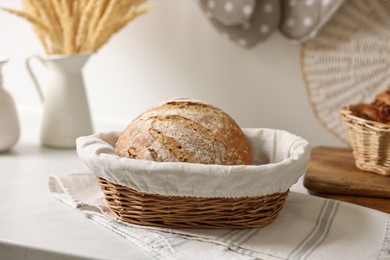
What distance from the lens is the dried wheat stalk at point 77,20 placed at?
1.29 meters

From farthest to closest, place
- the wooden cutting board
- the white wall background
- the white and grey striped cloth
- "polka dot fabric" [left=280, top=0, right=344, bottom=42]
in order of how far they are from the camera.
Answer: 1. the white wall background
2. "polka dot fabric" [left=280, top=0, right=344, bottom=42]
3. the wooden cutting board
4. the white and grey striped cloth

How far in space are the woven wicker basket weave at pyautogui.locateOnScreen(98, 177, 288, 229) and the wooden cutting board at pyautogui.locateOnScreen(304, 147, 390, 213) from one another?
22 centimetres

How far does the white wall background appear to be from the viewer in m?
1.44

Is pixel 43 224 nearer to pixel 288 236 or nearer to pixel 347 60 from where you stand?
pixel 288 236

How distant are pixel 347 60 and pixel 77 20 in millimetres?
565

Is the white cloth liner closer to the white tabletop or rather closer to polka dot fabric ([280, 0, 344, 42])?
the white tabletop

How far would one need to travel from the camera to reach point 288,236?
0.87 m

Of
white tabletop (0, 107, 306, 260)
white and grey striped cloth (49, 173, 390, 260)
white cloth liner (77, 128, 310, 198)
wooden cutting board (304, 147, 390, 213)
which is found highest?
white cloth liner (77, 128, 310, 198)

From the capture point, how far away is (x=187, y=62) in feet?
4.98

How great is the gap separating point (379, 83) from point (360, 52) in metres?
0.08

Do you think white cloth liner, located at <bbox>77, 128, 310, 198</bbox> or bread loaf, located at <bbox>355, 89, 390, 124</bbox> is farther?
bread loaf, located at <bbox>355, 89, 390, 124</bbox>

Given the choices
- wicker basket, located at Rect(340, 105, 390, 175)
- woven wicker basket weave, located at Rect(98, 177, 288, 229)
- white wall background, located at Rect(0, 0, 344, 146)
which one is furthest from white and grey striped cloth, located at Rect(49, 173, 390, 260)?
white wall background, located at Rect(0, 0, 344, 146)

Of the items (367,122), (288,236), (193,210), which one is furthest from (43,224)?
(367,122)

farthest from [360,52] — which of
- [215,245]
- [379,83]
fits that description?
[215,245]
